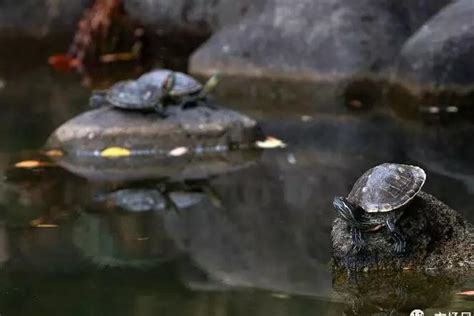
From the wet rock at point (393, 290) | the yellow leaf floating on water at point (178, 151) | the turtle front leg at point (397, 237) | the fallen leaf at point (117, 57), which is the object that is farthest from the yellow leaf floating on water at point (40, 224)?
the fallen leaf at point (117, 57)

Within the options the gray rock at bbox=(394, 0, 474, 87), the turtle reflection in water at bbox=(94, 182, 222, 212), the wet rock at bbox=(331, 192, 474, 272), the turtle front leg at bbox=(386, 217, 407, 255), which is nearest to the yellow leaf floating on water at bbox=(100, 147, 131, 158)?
the turtle reflection in water at bbox=(94, 182, 222, 212)

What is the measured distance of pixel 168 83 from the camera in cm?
679

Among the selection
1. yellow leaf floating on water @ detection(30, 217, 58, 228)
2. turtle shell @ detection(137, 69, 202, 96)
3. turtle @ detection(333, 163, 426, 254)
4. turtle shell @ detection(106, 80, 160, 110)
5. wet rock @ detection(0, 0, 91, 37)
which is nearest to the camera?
turtle @ detection(333, 163, 426, 254)

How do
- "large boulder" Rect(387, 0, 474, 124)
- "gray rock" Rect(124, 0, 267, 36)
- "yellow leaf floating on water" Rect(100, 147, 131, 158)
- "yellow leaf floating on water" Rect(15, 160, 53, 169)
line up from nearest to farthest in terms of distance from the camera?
"yellow leaf floating on water" Rect(15, 160, 53, 169) < "yellow leaf floating on water" Rect(100, 147, 131, 158) < "large boulder" Rect(387, 0, 474, 124) < "gray rock" Rect(124, 0, 267, 36)

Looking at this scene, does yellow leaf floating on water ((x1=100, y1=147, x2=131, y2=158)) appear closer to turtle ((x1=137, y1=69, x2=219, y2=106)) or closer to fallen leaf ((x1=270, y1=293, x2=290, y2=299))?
turtle ((x1=137, y1=69, x2=219, y2=106))

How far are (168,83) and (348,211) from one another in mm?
3434

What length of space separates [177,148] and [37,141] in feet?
4.32

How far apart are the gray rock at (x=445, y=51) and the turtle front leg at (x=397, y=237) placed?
16.4ft

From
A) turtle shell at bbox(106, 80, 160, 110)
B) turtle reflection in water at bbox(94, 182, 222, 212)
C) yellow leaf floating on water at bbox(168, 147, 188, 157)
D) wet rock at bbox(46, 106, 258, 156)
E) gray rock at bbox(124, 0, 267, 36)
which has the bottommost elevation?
turtle reflection in water at bbox(94, 182, 222, 212)

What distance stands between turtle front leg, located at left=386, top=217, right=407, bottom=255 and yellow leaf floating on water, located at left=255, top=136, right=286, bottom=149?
305 cm

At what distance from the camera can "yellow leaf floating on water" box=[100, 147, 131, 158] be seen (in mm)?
6391

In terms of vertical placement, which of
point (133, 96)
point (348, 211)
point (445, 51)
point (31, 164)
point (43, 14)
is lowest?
point (31, 164)

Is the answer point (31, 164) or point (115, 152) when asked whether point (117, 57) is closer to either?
point (115, 152)

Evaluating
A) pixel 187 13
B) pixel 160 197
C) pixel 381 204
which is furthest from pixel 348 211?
pixel 187 13
